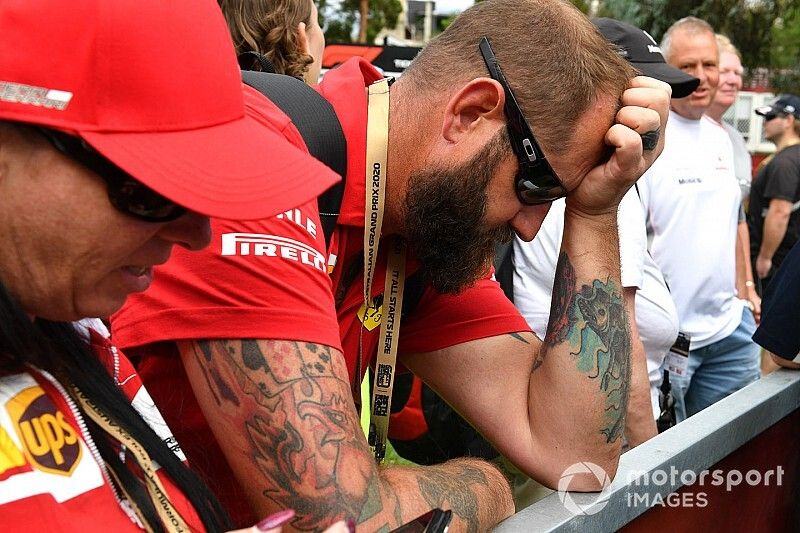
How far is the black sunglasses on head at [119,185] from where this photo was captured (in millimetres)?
1183

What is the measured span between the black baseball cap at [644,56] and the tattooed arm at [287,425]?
251 cm

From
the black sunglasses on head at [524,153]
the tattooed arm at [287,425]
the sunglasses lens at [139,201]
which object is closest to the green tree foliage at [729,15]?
the black sunglasses on head at [524,153]

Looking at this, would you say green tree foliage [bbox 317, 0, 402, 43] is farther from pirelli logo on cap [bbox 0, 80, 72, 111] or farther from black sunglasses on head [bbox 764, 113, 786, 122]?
pirelli logo on cap [bbox 0, 80, 72, 111]

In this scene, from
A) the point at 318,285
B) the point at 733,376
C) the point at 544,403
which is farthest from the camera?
the point at 733,376

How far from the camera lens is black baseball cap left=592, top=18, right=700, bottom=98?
3.84 meters

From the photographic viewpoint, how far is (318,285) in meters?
1.78

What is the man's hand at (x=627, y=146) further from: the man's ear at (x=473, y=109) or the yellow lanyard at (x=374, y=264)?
the yellow lanyard at (x=374, y=264)

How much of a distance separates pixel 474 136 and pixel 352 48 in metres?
12.8

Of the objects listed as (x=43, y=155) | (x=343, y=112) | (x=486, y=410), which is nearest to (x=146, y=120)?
(x=43, y=155)

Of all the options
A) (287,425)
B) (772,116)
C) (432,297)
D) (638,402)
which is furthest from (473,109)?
(772,116)

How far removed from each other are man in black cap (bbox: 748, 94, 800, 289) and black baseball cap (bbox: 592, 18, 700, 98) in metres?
4.77

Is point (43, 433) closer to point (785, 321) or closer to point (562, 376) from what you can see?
point (562, 376)

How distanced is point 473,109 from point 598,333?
0.63 m

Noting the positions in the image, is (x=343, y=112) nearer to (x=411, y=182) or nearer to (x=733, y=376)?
(x=411, y=182)
